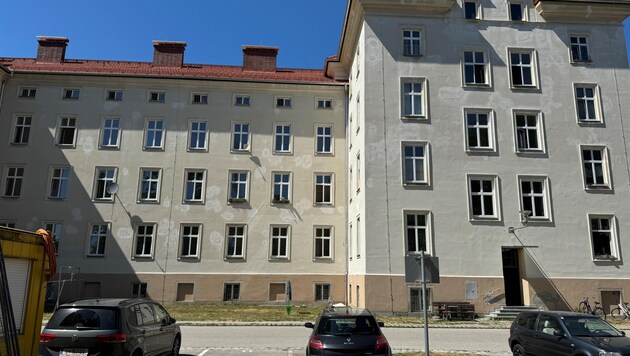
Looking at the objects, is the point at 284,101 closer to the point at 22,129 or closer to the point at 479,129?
the point at 479,129

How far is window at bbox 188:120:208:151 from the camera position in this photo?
2944 centimetres

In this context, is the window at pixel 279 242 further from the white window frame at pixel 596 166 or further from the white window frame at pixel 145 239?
the white window frame at pixel 596 166

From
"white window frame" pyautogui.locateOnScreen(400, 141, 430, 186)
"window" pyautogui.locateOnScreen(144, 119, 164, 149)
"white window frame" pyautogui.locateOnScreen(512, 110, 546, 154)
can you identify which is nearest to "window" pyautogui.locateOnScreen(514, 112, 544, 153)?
"white window frame" pyautogui.locateOnScreen(512, 110, 546, 154)

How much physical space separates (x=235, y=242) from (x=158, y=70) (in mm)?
13399

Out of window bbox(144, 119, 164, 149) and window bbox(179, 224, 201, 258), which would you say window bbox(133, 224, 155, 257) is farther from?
window bbox(144, 119, 164, 149)

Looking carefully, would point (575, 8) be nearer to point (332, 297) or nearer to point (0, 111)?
point (332, 297)

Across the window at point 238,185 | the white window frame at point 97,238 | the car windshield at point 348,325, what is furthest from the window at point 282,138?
the car windshield at point 348,325

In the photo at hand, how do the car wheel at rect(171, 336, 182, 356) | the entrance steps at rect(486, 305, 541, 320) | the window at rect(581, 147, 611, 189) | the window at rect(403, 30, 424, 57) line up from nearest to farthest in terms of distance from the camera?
the car wheel at rect(171, 336, 182, 356) < the entrance steps at rect(486, 305, 541, 320) < the window at rect(581, 147, 611, 189) < the window at rect(403, 30, 424, 57)

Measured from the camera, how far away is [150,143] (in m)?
29.4

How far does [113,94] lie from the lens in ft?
98.6

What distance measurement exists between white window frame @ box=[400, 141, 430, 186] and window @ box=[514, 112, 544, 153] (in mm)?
4884

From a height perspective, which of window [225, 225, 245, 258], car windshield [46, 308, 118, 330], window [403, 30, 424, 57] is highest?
window [403, 30, 424, 57]

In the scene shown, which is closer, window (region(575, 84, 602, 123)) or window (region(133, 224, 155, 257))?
window (region(575, 84, 602, 123))

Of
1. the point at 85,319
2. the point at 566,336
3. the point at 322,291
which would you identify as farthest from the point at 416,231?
the point at 85,319
